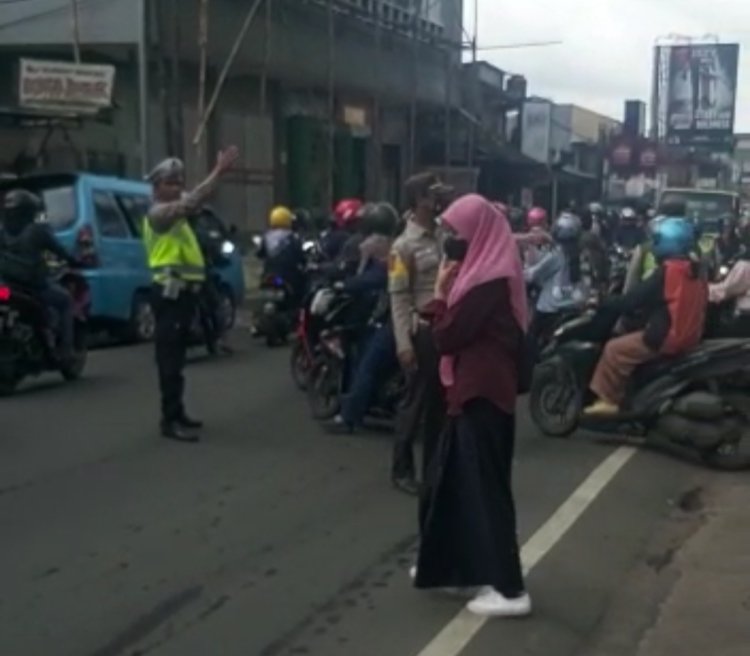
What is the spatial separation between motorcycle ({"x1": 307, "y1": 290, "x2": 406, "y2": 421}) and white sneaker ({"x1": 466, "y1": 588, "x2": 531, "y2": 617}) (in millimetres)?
4614

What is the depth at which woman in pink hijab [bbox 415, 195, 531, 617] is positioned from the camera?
256 inches

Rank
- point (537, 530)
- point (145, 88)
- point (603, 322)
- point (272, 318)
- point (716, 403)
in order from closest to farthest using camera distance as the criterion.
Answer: point (537, 530)
point (716, 403)
point (603, 322)
point (272, 318)
point (145, 88)

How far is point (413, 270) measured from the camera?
9297 mm

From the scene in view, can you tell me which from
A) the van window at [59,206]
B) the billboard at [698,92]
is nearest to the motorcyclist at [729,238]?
the van window at [59,206]

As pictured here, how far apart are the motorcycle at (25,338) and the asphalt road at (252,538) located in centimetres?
45

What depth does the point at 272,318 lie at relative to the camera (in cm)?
1736

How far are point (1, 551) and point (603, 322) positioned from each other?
5.05 m

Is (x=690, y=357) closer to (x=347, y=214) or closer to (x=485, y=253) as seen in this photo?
(x=485, y=253)

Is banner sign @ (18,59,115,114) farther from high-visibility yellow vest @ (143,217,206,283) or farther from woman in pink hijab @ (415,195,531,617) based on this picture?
woman in pink hijab @ (415,195,531,617)

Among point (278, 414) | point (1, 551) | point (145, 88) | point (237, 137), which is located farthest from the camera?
point (237, 137)

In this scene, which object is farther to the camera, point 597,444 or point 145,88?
point 145,88

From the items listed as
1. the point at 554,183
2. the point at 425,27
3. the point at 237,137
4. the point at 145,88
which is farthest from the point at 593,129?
the point at 145,88

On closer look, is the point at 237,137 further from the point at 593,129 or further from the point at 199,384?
the point at 593,129

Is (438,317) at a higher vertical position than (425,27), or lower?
lower
